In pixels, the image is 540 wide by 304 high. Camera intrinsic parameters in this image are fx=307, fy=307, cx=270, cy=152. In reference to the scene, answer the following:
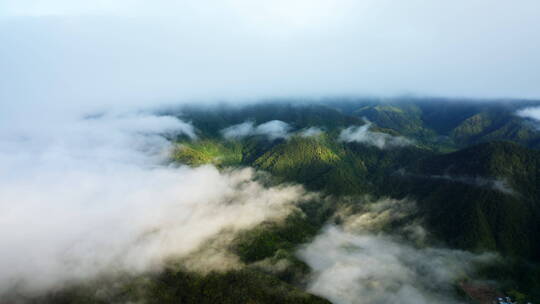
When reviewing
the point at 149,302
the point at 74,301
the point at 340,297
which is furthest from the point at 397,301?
the point at 74,301

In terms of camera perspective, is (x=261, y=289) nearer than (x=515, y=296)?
No

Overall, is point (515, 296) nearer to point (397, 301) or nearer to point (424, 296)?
point (424, 296)

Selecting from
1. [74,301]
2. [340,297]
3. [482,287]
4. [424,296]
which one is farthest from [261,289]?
[482,287]

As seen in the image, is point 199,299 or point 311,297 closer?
point 311,297

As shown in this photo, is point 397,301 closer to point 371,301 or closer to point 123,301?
point 371,301

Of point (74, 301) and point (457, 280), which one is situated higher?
point (457, 280)

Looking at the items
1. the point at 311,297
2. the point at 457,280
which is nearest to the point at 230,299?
the point at 311,297

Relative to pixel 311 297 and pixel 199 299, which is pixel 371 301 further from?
pixel 199 299

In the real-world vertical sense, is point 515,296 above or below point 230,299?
above
